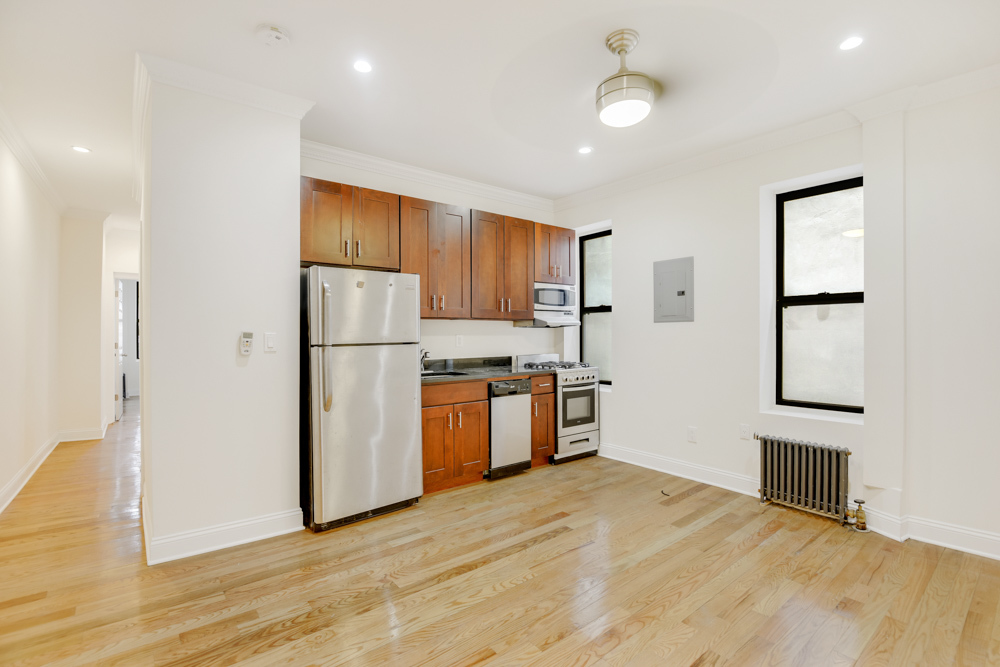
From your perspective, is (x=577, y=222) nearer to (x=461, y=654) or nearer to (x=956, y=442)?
(x=956, y=442)

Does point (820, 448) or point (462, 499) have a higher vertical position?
point (820, 448)

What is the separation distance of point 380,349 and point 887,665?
2.91 m

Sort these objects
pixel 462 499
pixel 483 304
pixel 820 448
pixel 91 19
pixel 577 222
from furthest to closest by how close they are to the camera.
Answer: pixel 577 222, pixel 483 304, pixel 462 499, pixel 820 448, pixel 91 19

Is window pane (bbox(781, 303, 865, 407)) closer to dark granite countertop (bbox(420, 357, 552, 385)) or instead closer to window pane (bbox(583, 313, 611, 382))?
window pane (bbox(583, 313, 611, 382))

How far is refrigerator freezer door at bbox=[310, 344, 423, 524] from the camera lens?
2922mm

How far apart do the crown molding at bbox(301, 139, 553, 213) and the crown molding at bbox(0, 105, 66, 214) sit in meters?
1.93

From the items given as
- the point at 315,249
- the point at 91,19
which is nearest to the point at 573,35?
the point at 315,249

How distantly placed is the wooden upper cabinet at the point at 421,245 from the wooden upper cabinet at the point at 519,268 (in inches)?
31.4

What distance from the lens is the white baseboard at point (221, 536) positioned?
2.52 meters

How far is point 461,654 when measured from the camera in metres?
1.81

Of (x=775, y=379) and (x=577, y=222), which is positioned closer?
(x=775, y=379)

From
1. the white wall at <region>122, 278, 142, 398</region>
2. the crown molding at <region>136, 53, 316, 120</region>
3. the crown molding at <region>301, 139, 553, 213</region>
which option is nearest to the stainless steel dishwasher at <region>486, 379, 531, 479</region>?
the crown molding at <region>301, 139, 553, 213</region>

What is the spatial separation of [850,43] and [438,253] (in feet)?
9.45

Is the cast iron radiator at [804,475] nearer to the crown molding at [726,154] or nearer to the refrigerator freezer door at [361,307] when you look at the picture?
the crown molding at [726,154]
